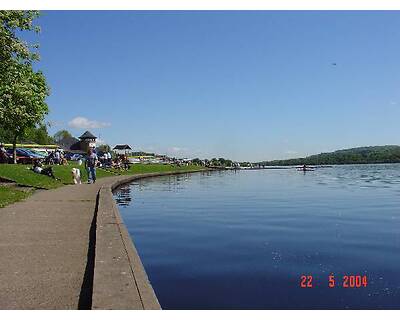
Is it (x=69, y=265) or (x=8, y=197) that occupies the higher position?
(x=8, y=197)

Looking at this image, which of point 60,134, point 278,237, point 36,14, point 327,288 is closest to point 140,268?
point 327,288

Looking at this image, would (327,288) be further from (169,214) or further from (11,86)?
(11,86)

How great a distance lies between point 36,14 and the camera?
898 inches

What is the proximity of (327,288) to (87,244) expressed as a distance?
4655 millimetres

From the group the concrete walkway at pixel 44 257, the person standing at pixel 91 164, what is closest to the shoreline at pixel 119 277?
the concrete walkway at pixel 44 257

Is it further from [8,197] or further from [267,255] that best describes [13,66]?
[267,255]

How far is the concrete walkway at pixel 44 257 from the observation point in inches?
225

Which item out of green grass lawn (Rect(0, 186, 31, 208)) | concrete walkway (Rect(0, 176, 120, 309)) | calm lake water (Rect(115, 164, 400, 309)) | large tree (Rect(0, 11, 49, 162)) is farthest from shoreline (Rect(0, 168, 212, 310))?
large tree (Rect(0, 11, 49, 162))

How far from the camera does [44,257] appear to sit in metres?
7.87

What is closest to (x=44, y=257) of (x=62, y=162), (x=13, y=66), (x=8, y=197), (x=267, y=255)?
(x=267, y=255)

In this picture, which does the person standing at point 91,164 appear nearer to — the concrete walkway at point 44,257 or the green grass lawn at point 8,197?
the green grass lawn at point 8,197

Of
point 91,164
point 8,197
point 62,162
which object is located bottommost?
point 8,197

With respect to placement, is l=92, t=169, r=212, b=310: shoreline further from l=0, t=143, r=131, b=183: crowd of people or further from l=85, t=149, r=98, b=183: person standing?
l=0, t=143, r=131, b=183: crowd of people

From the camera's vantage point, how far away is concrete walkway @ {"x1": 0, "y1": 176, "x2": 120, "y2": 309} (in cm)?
572
